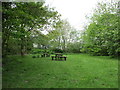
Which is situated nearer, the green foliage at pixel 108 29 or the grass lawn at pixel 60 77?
the grass lawn at pixel 60 77

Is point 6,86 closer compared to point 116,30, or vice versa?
point 6,86

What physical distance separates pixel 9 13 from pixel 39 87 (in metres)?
2.61

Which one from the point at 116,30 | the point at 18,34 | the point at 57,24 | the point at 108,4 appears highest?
the point at 108,4

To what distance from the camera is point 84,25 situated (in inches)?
782

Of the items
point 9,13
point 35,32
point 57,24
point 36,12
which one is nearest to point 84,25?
point 35,32

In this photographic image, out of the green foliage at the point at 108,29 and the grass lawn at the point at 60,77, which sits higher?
the green foliage at the point at 108,29

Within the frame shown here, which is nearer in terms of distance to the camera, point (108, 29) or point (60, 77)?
point (60, 77)

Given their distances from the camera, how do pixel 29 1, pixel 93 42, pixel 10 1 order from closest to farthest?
1. pixel 10 1
2. pixel 29 1
3. pixel 93 42

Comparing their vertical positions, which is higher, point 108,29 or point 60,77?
point 108,29

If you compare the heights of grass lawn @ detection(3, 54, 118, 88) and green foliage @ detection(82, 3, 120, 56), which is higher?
green foliage @ detection(82, 3, 120, 56)

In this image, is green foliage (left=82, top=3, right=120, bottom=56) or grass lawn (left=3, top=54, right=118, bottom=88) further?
green foliage (left=82, top=3, right=120, bottom=56)

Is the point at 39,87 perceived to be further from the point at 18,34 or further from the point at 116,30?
the point at 116,30

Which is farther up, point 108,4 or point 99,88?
point 108,4

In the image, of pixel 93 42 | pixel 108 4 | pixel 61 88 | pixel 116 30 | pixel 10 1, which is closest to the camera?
pixel 61 88
